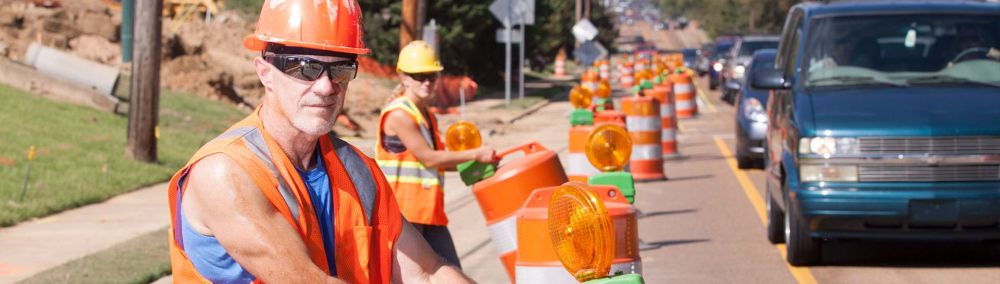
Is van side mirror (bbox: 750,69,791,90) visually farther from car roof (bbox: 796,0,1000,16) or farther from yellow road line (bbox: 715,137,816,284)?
yellow road line (bbox: 715,137,816,284)

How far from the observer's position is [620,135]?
8352 millimetres

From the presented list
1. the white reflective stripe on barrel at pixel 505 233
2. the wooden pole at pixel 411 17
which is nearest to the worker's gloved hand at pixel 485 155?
the white reflective stripe on barrel at pixel 505 233

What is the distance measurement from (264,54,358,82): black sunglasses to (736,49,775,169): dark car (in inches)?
590

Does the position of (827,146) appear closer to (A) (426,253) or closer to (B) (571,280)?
(B) (571,280)

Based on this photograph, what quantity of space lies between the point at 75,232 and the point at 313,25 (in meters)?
9.59

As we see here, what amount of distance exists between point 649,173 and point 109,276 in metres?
8.79

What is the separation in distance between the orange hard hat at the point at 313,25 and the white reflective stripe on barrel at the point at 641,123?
14327mm

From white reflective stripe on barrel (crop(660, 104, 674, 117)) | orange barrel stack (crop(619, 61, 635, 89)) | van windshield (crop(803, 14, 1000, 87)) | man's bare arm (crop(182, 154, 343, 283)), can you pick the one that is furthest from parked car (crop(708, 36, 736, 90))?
man's bare arm (crop(182, 154, 343, 283))

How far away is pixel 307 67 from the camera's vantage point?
11.6ft

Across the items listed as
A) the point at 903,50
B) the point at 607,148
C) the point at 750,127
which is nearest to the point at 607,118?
the point at 903,50

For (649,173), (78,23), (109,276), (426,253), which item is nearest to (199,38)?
(78,23)

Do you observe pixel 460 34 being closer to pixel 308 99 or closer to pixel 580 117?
pixel 580 117

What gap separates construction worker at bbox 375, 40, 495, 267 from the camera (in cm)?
767

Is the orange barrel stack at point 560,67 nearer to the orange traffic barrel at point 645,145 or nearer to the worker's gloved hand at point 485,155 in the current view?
the orange traffic barrel at point 645,145
